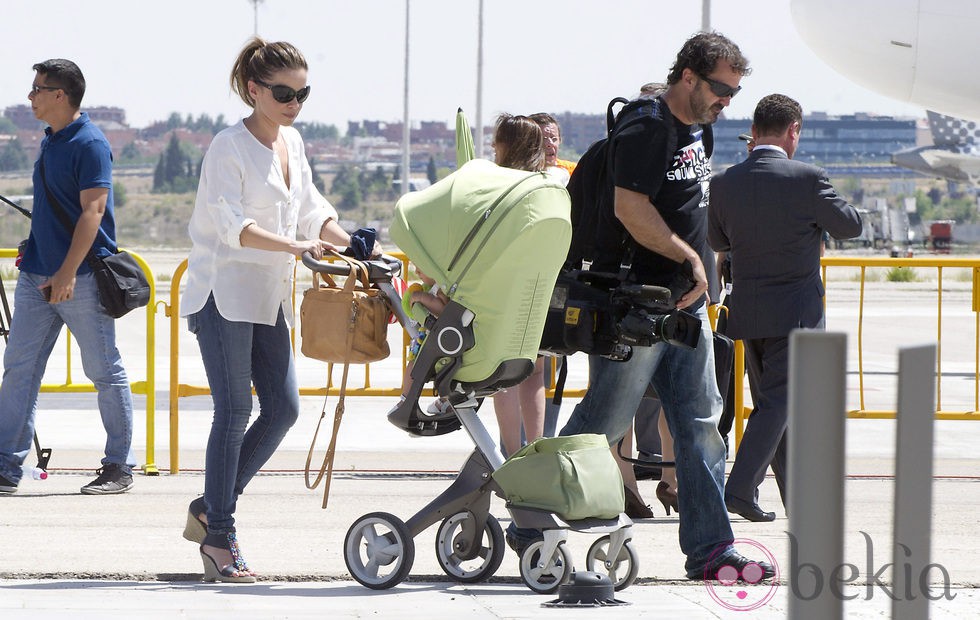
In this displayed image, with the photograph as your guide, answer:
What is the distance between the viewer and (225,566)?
4805 millimetres

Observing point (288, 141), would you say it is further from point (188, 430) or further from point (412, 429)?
point (188, 430)

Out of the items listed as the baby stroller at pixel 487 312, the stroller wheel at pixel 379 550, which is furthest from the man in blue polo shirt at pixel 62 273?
the baby stroller at pixel 487 312

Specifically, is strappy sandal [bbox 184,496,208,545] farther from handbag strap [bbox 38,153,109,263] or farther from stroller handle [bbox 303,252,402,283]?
handbag strap [bbox 38,153,109,263]

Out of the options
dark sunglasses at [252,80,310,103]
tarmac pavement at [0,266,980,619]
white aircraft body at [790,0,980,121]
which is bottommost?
tarmac pavement at [0,266,980,619]

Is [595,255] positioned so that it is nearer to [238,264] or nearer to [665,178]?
[665,178]

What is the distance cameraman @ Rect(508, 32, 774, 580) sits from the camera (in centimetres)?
480

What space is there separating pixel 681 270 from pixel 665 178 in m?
0.31

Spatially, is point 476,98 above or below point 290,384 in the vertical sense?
above

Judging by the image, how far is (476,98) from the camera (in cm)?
5325

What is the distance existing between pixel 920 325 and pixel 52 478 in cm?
1591

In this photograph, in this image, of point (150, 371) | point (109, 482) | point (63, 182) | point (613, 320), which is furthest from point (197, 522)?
point (150, 371)

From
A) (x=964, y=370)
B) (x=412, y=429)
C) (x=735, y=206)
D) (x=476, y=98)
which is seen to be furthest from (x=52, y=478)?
(x=476, y=98)

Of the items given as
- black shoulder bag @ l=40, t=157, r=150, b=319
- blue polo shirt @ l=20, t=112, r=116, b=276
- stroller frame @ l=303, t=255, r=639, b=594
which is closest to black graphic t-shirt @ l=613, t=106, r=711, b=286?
stroller frame @ l=303, t=255, r=639, b=594

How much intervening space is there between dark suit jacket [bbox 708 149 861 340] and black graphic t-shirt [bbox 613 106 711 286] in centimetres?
100
